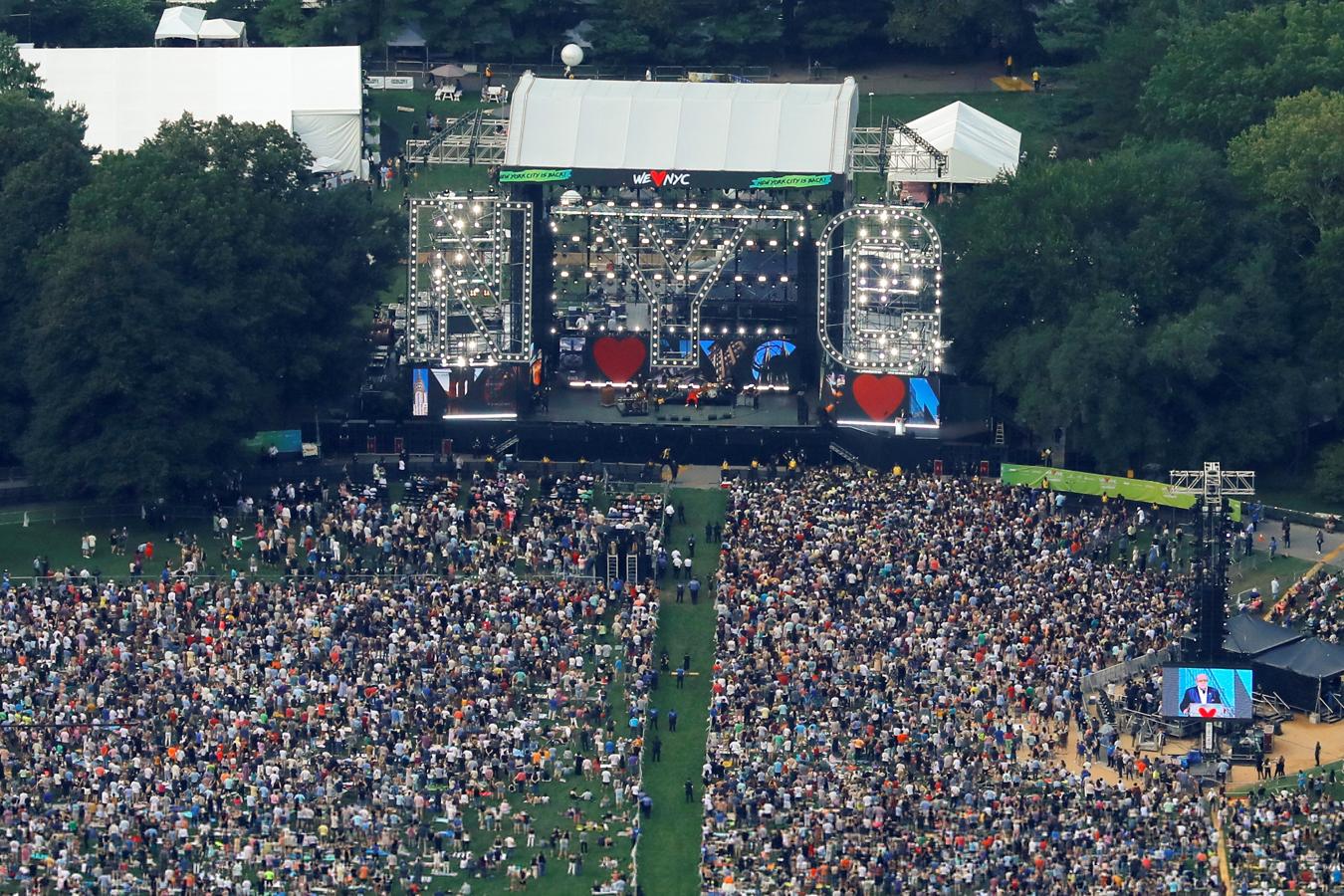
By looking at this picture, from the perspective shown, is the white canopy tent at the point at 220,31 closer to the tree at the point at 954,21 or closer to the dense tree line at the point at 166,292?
the dense tree line at the point at 166,292

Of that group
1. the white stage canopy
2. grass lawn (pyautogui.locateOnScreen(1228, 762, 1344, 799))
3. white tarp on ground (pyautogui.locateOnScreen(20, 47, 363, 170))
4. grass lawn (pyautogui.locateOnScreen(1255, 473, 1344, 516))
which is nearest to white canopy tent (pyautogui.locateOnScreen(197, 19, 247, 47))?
white tarp on ground (pyautogui.locateOnScreen(20, 47, 363, 170))

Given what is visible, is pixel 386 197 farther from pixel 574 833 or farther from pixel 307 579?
pixel 574 833

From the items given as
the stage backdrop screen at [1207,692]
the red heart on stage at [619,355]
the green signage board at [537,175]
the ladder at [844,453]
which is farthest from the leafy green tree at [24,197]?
the stage backdrop screen at [1207,692]

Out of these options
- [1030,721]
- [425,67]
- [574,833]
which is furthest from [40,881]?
[425,67]

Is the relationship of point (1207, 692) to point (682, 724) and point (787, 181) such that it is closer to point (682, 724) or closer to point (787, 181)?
point (682, 724)

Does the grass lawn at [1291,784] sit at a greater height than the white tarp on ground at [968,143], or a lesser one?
lesser

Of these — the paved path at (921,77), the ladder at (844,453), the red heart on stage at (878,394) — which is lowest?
the ladder at (844,453)
